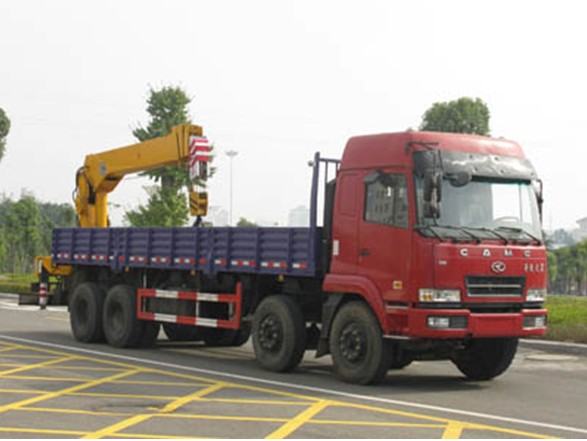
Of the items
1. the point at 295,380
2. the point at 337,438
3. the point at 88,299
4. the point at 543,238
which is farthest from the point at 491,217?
the point at 88,299

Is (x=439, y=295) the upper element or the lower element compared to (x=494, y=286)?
lower

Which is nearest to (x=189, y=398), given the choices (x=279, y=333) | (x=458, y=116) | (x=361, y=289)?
(x=361, y=289)

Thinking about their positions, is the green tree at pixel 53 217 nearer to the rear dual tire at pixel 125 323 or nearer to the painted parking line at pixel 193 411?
the rear dual tire at pixel 125 323

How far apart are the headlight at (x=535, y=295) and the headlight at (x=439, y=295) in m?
1.17

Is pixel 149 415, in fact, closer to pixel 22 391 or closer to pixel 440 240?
pixel 22 391

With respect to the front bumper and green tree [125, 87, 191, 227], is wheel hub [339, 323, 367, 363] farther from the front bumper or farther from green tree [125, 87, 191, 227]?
green tree [125, 87, 191, 227]

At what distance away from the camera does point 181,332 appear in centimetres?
1800

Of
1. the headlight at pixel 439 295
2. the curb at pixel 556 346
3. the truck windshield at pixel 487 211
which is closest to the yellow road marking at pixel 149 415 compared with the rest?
the headlight at pixel 439 295

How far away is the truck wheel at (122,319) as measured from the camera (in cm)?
1666

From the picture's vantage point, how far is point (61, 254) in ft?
62.2

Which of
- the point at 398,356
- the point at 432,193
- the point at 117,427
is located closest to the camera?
the point at 117,427

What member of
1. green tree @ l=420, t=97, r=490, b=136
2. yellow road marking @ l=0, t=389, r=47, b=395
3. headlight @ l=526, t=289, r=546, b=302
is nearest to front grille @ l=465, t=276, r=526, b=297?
headlight @ l=526, t=289, r=546, b=302

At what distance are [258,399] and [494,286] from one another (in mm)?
3197

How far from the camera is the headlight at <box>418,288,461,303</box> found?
11555mm
